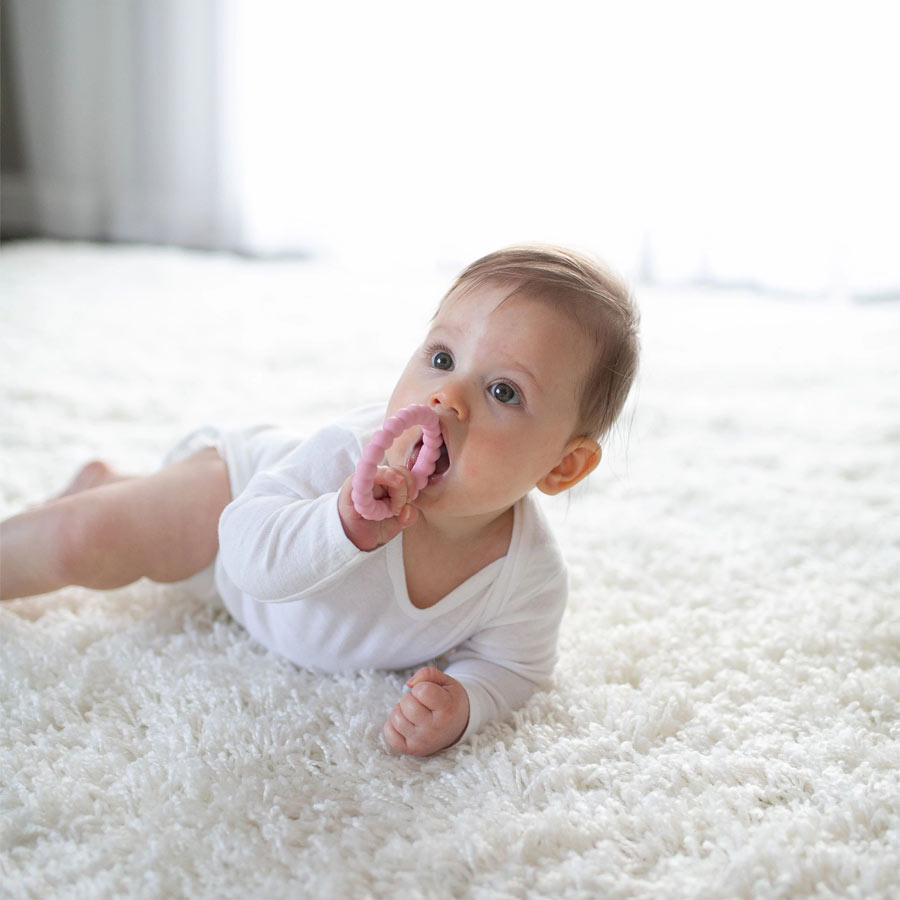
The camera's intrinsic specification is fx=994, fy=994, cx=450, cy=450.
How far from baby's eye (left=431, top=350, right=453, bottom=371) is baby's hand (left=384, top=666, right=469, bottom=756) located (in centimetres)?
26

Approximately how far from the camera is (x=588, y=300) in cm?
84

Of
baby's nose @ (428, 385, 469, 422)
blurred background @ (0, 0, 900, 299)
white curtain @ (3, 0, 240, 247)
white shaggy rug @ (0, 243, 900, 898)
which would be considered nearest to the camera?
white shaggy rug @ (0, 243, 900, 898)

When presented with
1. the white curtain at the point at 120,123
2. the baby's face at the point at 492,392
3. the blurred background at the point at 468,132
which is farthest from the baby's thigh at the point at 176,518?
the white curtain at the point at 120,123

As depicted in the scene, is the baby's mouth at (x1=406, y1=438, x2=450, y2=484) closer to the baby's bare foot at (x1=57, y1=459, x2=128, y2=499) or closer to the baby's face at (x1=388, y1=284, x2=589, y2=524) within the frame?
the baby's face at (x1=388, y1=284, x2=589, y2=524)

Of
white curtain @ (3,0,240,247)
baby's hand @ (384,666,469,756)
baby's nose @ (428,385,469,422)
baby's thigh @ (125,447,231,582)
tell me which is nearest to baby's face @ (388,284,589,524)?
baby's nose @ (428,385,469,422)

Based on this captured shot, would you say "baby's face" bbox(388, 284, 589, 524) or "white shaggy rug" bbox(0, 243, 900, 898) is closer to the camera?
"white shaggy rug" bbox(0, 243, 900, 898)

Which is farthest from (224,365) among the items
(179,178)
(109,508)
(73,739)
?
(179,178)

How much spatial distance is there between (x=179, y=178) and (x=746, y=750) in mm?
2748

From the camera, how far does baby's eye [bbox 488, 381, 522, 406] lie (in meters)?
0.81

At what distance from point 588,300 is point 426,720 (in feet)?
1.22

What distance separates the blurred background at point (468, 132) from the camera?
263cm

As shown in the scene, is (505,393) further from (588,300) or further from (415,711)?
(415,711)

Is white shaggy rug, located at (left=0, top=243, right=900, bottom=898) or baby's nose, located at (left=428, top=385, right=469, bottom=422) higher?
baby's nose, located at (left=428, top=385, right=469, bottom=422)

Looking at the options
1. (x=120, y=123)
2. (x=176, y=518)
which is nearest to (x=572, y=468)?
(x=176, y=518)
